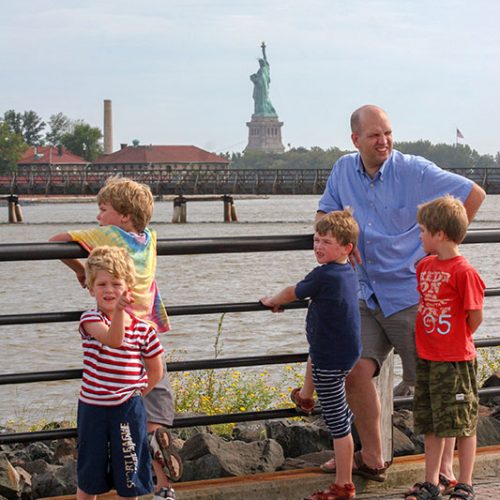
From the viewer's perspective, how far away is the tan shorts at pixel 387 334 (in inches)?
187

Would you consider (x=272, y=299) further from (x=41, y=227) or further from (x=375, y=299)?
(x=41, y=227)

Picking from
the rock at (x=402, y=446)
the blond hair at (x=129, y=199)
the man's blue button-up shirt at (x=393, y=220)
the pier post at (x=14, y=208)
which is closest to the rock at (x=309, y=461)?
the rock at (x=402, y=446)

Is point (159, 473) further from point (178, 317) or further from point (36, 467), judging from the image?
point (178, 317)

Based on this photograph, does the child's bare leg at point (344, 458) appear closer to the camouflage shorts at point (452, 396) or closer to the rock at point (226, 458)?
the camouflage shorts at point (452, 396)

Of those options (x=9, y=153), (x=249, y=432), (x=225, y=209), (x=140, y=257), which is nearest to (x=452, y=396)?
(x=140, y=257)

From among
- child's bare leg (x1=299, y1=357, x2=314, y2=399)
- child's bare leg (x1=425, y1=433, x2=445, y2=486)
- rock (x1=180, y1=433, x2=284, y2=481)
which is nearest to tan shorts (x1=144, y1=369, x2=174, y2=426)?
child's bare leg (x1=299, y1=357, x2=314, y2=399)

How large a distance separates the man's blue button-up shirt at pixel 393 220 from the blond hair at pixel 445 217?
24cm

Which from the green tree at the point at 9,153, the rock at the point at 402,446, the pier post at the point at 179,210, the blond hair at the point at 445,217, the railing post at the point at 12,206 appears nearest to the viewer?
the blond hair at the point at 445,217

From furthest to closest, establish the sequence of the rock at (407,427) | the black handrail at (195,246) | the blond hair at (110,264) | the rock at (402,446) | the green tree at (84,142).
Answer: the green tree at (84,142)
the rock at (407,427)
the rock at (402,446)
the black handrail at (195,246)
the blond hair at (110,264)

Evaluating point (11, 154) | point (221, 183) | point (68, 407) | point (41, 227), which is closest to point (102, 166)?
point (11, 154)

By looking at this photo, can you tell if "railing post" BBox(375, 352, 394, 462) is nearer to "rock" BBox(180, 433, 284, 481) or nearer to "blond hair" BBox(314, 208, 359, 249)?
"rock" BBox(180, 433, 284, 481)

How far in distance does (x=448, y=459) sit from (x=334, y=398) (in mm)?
617

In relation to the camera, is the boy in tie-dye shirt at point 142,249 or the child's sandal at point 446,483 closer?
the boy in tie-dye shirt at point 142,249

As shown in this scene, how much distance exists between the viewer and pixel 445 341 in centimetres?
456
